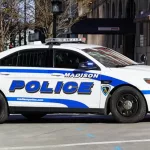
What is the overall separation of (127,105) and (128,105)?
0.02 m

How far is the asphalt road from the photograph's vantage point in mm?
7863

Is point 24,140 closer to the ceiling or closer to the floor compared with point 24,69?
closer to the floor

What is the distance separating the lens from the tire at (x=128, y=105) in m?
9.88

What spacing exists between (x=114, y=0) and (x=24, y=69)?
1226 inches

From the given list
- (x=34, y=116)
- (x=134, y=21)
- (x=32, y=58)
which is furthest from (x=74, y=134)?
(x=134, y=21)

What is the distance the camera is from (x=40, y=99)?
1027cm

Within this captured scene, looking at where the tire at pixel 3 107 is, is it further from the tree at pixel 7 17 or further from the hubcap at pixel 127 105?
the tree at pixel 7 17

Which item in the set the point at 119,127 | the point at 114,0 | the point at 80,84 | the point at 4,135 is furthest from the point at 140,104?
the point at 114,0

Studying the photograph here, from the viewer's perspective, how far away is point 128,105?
32.7 feet

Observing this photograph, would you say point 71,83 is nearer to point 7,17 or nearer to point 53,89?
point 53,89

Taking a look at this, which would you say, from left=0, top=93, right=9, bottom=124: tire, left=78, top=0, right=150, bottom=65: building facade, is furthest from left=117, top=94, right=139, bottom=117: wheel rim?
left=78, top=0, right=150, bottom=65: building facade

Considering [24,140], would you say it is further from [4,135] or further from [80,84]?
[80,84]

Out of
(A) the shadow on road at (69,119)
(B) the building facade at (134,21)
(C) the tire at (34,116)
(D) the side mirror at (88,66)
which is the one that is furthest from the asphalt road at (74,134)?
(B) the building facade at (134,21)

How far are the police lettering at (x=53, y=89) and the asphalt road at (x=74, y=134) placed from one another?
746 millimetres
